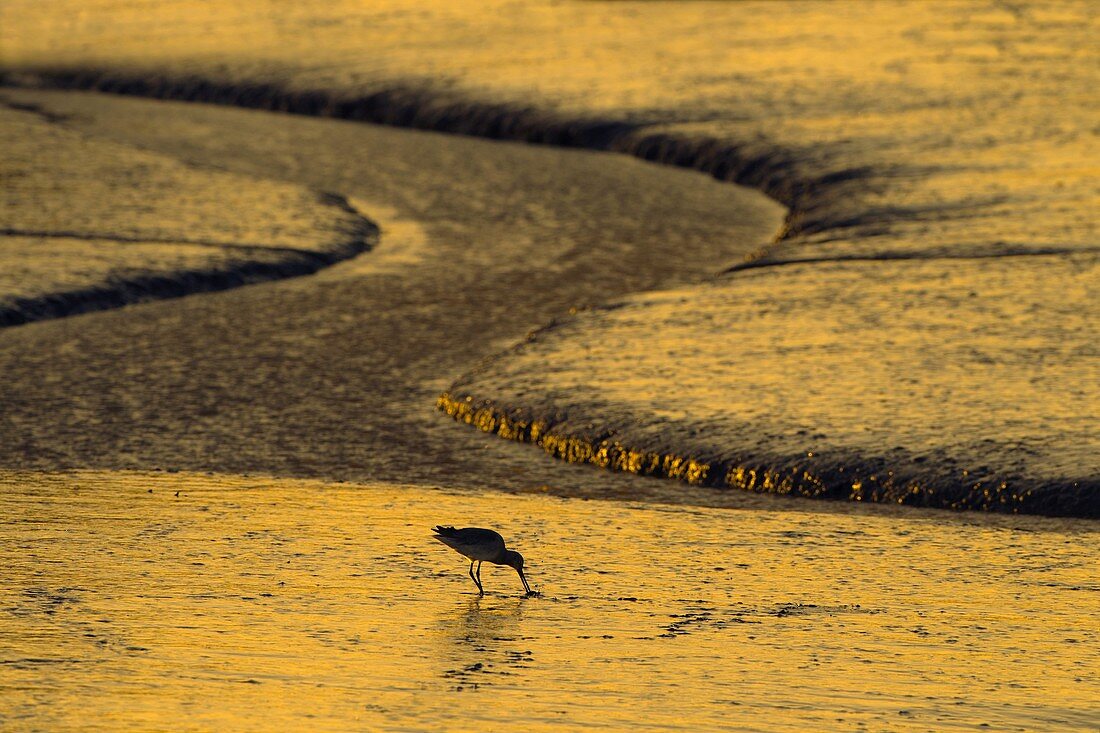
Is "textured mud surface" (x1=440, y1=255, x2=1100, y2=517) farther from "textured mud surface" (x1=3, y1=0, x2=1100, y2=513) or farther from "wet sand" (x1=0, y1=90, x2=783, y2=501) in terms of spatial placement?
"wet sand" (x1=0, y1=90, x2=783, y2=501)

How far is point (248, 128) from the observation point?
40.7 ft

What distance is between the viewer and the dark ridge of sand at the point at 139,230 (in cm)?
748

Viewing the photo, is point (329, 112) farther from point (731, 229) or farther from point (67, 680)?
point (67, 680)

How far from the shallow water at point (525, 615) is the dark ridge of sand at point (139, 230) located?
256cm

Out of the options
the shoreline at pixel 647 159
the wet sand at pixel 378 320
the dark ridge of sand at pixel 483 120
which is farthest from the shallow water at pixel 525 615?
the dark ridge of sand at pixel 483 120

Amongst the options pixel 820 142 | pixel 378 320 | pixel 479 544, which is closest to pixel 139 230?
pixel 378 320

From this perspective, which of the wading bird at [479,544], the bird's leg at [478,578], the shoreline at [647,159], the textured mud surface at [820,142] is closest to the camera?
the wading bird at [479,544]

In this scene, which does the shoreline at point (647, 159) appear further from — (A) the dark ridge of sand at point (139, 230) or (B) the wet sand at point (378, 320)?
(A) the dark ridge of sand at point (139, 230)

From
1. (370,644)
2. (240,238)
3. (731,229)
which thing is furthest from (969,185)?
(370,644)

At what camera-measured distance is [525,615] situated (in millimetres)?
3867

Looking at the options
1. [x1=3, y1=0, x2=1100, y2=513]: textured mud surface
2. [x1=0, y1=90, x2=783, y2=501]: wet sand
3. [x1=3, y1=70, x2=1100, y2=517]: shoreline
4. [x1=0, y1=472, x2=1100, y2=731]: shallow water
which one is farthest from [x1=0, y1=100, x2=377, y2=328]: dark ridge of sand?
[x1=0, y1=472, x2=1100, y2=731]: shallow water

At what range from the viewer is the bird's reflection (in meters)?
3.49

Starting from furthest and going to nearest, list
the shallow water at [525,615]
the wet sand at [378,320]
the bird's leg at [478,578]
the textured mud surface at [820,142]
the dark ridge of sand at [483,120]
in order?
the dark ridge of sand at [483,120] → the wet sand at [378,320] → the textured mud surface at [820,142] → the bird's leg at [478,578] → the shallow water at [525,615]

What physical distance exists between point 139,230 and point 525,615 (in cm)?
503
